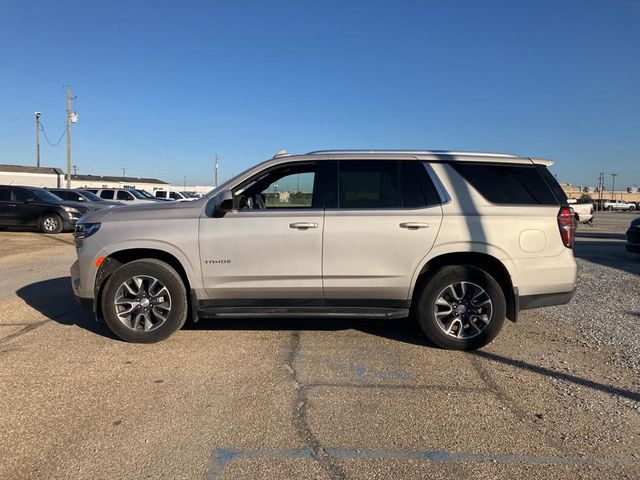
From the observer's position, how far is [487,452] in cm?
301

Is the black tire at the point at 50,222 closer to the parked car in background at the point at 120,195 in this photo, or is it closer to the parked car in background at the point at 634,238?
the parked car in background at the point at 120,195

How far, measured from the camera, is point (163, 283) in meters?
4.85

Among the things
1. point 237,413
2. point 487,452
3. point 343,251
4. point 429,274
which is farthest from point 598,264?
point 237,413

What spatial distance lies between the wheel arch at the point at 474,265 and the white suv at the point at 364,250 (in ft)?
0.04

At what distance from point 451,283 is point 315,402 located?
193 cm

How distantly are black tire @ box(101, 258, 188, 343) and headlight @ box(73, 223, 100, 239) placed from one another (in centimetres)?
50

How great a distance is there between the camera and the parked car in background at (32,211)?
16312 millimetres

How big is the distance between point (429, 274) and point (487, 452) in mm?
2095

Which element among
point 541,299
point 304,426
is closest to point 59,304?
point 304,426

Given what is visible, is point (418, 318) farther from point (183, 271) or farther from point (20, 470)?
point (20, 470)

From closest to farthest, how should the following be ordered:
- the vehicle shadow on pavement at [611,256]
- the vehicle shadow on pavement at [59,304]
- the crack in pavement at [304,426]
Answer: the crack in pavement at [304,426] < the vehicle shadow on pavement at [59,304] < the vehicle shadow on pavement at [611,256]

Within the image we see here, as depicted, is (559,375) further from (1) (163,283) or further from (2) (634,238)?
(2) (634,238)

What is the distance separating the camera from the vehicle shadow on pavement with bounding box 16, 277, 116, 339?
5.62 metres

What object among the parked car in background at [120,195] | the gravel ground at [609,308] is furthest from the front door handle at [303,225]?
the parked car in background at [120,195]
